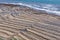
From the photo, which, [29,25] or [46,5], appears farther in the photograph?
[46,5]

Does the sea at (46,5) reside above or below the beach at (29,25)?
above

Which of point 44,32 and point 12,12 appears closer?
point 44,32

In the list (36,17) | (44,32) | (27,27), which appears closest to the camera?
(44,32)

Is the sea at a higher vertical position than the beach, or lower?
higher

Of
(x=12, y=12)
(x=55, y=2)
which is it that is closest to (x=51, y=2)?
(x=55, y=2)

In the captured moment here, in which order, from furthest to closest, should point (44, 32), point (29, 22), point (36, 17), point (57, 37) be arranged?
point (36, 17)
point (29, 22)
point (44, 32)
point (57, 37)

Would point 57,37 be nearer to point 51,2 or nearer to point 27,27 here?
point 27,27

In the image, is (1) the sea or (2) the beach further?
(1) the sea

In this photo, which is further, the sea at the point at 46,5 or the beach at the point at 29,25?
the sea at the point at 46,5
